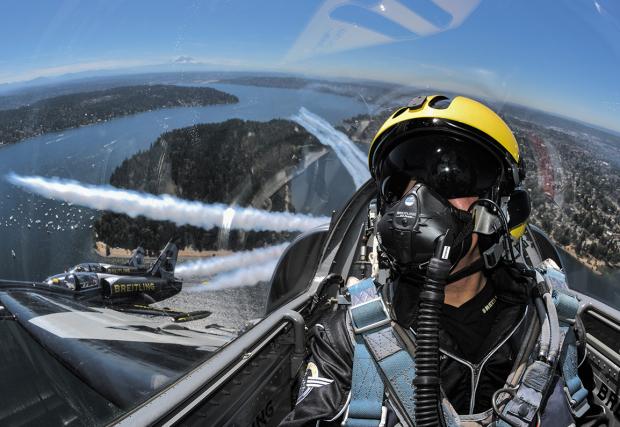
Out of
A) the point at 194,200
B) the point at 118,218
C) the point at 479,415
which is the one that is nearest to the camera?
the point at 479,415

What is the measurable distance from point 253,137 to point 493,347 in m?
3.23

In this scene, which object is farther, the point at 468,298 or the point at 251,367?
the point at 251,367

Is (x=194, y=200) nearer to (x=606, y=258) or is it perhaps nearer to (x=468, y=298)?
(x=468, y=298)

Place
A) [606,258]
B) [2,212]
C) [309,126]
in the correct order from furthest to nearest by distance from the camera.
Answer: [309,126] < [606,258] < [2,212]

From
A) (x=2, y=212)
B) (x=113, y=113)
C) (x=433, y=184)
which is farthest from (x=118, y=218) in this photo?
(x=433, y=184)

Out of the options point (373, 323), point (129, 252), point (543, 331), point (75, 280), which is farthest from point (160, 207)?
point (543, 331)

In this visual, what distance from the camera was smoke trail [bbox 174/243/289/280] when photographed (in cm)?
259

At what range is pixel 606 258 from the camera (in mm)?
2344

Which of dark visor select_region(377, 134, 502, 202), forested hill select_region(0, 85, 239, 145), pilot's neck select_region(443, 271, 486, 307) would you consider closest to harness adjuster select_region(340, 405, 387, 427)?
pilot's neck select_region(443, 271, 486, 307)

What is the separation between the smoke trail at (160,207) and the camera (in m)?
2.45

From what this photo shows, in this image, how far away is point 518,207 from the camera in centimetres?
151

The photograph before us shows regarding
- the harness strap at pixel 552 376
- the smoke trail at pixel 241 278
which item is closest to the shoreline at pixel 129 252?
the smoke trail at pixel 241 278

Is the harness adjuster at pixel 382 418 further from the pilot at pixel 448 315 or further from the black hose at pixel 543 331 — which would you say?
the black hose at pixel 543 331

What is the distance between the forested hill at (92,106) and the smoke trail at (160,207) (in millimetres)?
296
